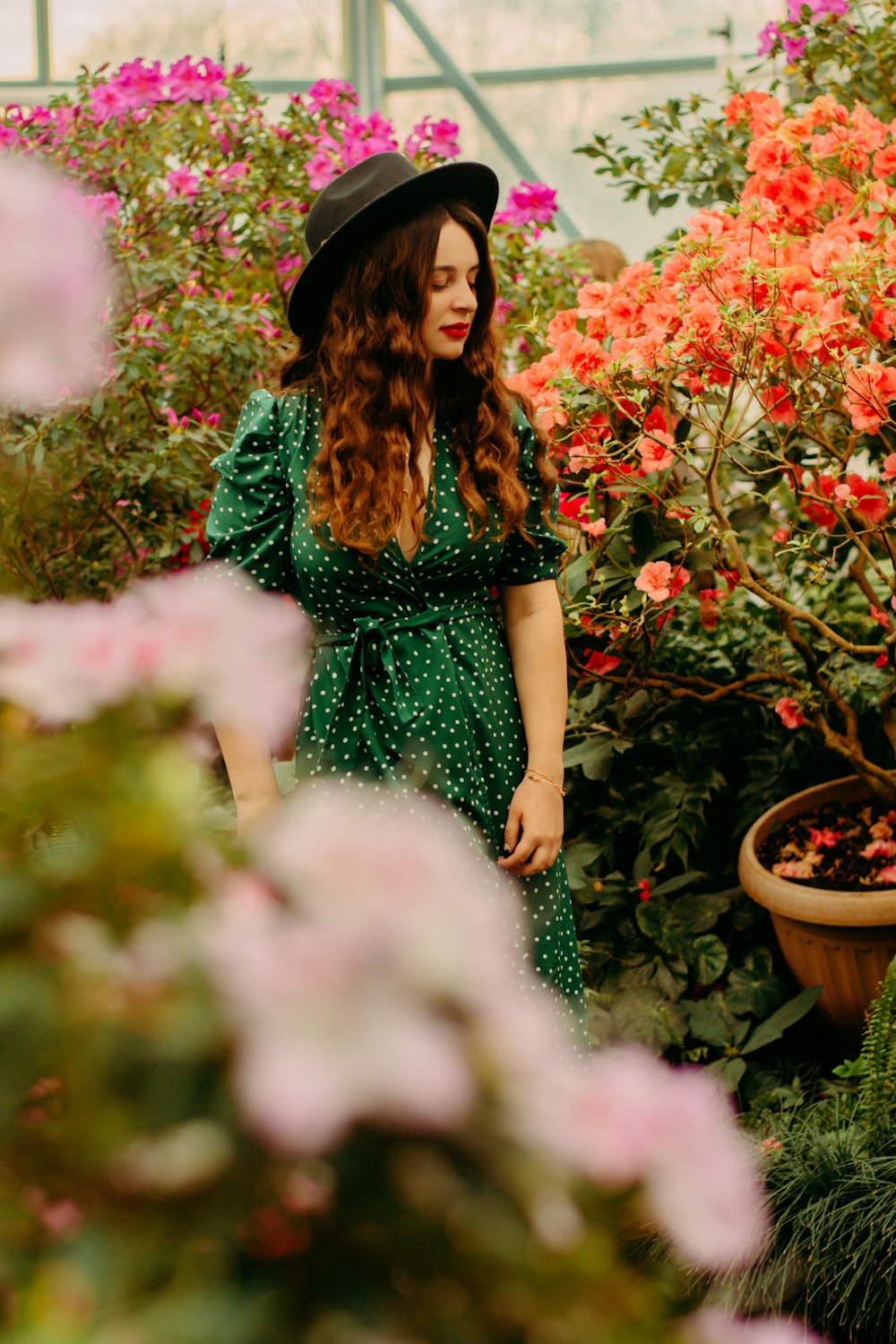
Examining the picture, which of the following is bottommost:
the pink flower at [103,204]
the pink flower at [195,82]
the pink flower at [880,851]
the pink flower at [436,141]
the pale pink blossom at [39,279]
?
the pink flower at [880,851]

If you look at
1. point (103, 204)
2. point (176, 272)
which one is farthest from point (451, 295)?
→ point (103, 204)

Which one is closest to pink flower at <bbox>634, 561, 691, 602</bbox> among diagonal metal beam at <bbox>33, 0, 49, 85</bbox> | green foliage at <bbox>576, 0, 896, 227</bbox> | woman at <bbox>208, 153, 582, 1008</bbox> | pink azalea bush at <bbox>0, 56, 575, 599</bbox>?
woman at <bbox>208, 153, 582, 1008</bbox>

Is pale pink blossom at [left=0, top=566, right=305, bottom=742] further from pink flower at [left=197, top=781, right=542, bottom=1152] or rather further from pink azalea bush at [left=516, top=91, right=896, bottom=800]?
pink azalea bush at [left=516, top=91, right=896, bottom=800]

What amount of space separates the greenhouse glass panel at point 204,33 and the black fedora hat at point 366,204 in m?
4.22

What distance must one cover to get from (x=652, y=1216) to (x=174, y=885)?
17cm

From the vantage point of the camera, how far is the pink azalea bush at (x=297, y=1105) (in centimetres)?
29

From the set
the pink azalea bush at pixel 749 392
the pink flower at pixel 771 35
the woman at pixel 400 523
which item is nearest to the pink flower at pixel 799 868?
the pink azalea bush at pixel 749 392

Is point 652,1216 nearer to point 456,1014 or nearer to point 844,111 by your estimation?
point 456,1014

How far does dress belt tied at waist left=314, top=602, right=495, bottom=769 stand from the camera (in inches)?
57.5

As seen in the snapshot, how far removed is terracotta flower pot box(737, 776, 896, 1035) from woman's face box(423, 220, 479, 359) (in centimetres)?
115

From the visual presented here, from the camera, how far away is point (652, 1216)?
14.0 inches

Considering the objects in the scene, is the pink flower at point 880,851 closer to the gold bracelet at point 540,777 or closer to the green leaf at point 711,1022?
the green leaf at point 711,1022

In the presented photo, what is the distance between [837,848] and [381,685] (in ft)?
3.80

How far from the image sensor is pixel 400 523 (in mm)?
1470
